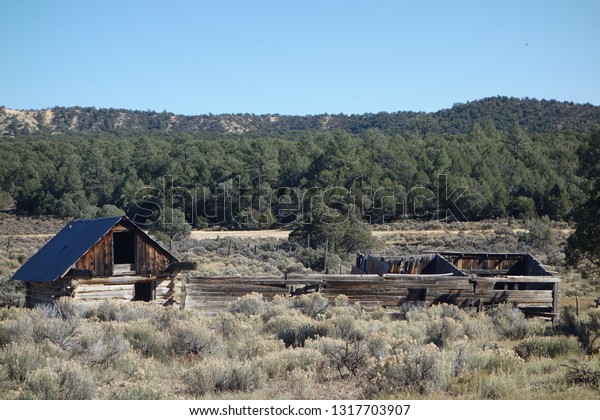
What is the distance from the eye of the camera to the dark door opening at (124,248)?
2138 cm

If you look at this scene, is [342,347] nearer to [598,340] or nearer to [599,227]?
[598,340]

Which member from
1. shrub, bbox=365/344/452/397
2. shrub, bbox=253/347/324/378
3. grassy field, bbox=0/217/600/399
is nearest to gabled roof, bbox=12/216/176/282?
grassy field, bbox=0/217/600/399

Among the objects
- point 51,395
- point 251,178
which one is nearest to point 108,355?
point 51,395

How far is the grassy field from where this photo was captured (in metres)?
9.05

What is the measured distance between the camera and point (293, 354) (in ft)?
36.4

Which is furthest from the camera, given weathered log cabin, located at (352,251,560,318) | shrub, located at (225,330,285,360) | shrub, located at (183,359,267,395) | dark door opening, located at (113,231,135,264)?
dark door opening, located at (113,231,135,264)

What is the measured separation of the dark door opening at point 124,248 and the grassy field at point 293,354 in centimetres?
432

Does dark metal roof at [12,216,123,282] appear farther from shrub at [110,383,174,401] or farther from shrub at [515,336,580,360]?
shrub at [515,336,580,360]

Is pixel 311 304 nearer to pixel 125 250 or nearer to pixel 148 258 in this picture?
pixel 148 258

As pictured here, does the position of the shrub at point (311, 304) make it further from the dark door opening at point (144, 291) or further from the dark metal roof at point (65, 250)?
the dark metal roof at point (65, 250)

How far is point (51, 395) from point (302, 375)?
2.98 meters

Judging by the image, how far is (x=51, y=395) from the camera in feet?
27.8

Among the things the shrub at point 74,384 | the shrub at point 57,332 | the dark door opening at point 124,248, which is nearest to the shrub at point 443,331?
the shrub at point 57,332

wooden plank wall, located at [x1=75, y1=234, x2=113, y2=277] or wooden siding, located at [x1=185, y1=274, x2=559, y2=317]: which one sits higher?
wooden plank wall, located at [x1=75, y1=234, x2=113, y2=277]
